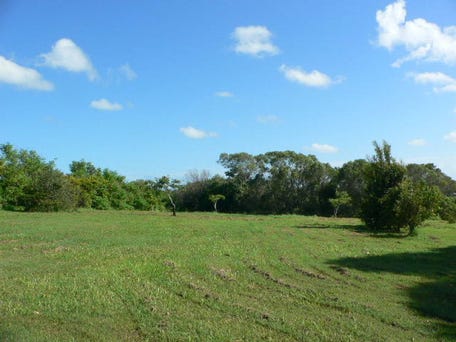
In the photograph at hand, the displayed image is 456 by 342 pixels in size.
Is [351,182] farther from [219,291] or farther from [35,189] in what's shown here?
[219,291]

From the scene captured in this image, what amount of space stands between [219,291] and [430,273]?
268 inches

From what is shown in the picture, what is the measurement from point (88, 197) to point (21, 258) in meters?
36.8

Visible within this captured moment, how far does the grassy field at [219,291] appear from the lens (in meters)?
6.69

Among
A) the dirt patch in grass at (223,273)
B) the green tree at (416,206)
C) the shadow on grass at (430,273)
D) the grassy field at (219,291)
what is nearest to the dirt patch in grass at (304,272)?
the grassy field at (219,291)

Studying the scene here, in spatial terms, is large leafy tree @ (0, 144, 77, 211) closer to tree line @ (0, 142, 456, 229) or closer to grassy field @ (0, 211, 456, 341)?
tree line @ (0, 142, 456, 229)

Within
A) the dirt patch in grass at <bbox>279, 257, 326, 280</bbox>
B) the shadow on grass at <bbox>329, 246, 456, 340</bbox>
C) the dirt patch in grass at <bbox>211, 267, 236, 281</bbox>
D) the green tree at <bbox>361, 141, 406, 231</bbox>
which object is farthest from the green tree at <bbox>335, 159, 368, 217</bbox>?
the dirt patch in grass at <bbox>211, 267, 236, 281</bbox>

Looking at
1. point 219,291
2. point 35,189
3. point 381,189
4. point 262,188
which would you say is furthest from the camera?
point 262,188

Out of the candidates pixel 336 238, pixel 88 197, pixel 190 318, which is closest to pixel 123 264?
pixel 190 318

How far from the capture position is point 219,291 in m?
8.98

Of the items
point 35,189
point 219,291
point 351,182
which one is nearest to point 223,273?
point 219,291

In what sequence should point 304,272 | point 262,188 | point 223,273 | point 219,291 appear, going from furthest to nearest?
1. point 262,188
2. point 304,272
3. point 223,273
4. point 219,291

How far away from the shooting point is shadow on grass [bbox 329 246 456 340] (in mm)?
8163

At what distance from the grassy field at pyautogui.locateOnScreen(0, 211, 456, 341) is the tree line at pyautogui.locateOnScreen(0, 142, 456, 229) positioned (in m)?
8.94

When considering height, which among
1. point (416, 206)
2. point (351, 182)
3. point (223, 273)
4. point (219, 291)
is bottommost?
point (219, 291)
